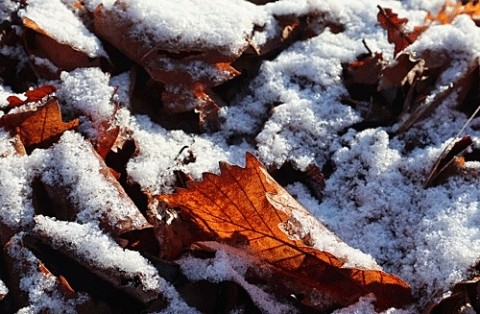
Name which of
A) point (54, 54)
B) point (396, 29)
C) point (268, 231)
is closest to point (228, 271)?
point (268, 231)

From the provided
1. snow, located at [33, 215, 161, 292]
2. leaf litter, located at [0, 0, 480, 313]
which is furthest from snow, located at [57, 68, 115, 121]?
snow, located at [33, 215, 161, 292]

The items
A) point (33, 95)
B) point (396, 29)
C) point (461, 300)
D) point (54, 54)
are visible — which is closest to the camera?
point (461, 300)

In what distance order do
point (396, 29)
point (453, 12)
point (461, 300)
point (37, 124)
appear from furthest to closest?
point (453, 12)
point (396, 29)
point (37, 124)
point (461, 300)

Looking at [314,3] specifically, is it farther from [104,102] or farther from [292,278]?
[292,278]

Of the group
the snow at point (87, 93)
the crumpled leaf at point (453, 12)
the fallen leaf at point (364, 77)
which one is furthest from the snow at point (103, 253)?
the crumpled leaf at point (453, 12)

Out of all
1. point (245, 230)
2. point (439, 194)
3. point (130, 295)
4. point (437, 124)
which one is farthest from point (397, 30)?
point (130, 295)

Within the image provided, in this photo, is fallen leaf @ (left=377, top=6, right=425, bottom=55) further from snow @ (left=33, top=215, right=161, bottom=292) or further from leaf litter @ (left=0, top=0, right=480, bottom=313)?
snow @ (left=33, top=215, right=161, bottom=292)

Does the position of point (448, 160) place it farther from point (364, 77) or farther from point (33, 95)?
point (33, 95)
